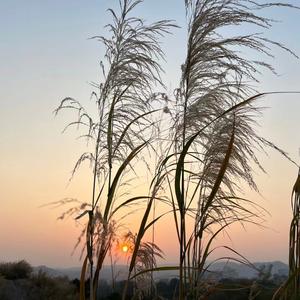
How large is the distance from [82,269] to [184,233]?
59cm

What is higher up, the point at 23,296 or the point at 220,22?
the point at 220,22

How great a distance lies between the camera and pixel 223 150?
4.38 m

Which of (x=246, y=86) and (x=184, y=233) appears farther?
(x=246, y=86)

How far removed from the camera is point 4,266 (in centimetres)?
1780

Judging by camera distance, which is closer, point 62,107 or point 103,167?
point 103,167

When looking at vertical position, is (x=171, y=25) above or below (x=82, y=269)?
above

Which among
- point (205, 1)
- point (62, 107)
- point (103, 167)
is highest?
point (205, 1)

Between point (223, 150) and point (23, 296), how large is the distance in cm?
1198

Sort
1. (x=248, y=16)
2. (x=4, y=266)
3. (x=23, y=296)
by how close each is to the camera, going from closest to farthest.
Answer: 1. (x=248, y=16)
2. (x=23, y=296)
3. (x=4, y=266)

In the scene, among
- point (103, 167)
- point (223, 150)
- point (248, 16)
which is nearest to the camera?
point (248, 16)

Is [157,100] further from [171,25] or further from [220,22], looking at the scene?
[220,22]

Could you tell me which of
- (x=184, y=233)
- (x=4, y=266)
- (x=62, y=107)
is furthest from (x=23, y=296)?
(x=184, y=233)

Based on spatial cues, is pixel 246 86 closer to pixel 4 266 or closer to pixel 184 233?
pixel 184 233

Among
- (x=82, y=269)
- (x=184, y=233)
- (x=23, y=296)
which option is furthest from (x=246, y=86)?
(x=23, y=296)
